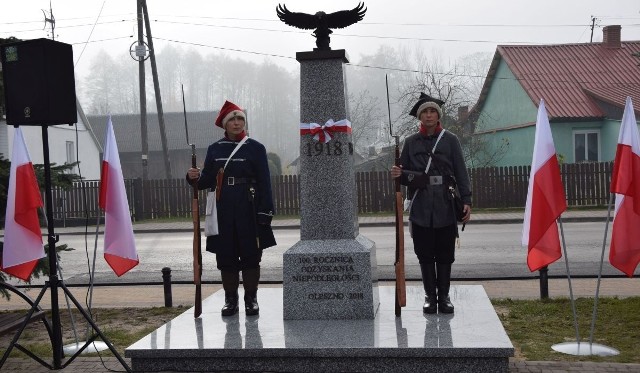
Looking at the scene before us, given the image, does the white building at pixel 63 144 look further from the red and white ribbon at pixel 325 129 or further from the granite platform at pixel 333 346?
the granite platform at pixel 333 346

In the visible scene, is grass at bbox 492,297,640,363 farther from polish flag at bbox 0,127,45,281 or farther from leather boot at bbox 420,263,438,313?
polish flag at bbox 0,127,45,281

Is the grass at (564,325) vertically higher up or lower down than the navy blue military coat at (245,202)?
lower down

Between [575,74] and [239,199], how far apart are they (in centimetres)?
2993

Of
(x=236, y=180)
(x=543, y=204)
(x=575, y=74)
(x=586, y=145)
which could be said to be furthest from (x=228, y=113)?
(x=575, y=74)

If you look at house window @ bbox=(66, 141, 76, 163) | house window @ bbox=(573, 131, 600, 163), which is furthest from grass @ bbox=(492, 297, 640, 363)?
house window @ bbox=(66, 141, 76, 163)

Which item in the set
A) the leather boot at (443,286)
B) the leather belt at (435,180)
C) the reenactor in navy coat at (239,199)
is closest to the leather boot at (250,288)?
the reenactor in navy coat at (239,199)

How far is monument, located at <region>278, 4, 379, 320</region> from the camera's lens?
729 cm

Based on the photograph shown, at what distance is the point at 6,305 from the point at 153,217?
743 inches

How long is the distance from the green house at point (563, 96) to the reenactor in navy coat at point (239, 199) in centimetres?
2561

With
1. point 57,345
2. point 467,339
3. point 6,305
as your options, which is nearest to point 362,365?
point 467,339

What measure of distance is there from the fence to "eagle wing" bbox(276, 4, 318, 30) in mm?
18947

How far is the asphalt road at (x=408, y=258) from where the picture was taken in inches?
491

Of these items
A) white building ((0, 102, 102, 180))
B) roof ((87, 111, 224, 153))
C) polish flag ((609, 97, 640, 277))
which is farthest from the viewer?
roof ((87, 111, 224, 153))

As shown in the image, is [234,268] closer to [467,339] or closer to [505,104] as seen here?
[467,339]
